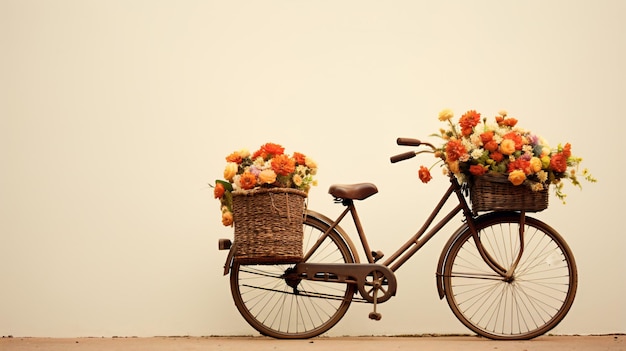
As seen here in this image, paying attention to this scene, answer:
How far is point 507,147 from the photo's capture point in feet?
14.9

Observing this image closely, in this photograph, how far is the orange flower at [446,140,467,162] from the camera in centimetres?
459

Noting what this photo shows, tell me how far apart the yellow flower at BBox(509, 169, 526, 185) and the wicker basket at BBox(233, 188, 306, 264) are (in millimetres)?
1254

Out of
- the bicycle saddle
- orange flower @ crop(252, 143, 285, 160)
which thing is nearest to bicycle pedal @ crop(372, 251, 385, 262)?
the bicycle saddle

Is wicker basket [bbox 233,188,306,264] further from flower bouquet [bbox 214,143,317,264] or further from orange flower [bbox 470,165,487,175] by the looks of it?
orange flower [bbox 470,165,487,175]

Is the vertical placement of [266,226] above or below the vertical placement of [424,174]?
below

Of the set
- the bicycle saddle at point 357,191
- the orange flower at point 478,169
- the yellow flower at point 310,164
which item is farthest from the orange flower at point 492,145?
the yellow flower at point 310,164

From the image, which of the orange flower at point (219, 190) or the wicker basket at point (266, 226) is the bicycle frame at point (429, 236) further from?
the orange flower at point (219, 190)

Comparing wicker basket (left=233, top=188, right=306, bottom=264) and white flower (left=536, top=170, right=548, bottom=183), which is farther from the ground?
white flower (left=536, top=170, right=548, bottom=183)

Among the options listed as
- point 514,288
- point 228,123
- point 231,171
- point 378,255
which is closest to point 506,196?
point 378,255

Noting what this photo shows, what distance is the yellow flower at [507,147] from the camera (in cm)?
453

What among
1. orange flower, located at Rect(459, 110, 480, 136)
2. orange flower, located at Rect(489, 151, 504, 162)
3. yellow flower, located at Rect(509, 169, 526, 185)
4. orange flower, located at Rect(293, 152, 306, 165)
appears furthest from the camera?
orange flower, located at Rect(293, 152, 306, 165)

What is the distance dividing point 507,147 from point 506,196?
29 cm

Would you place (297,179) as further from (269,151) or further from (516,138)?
(516,138)

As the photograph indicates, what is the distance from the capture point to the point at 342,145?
18.2 feet
